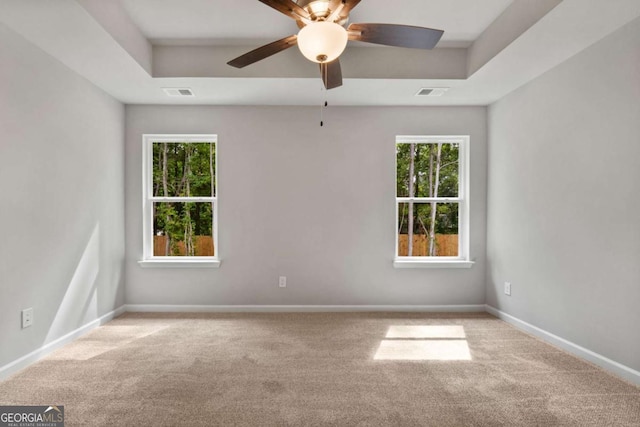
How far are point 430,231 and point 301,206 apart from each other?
1.57 m

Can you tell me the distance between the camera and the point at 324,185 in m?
3.99

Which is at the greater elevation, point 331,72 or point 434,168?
point 331,72

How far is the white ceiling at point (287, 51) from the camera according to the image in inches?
89.4

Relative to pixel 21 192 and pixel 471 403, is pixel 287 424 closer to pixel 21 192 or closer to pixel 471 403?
pixel 471 403

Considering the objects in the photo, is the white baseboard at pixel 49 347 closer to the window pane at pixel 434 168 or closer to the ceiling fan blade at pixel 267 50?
the ceiling fan blade at pixel 267 50

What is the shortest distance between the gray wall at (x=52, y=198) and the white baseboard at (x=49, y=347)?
4 centimetres

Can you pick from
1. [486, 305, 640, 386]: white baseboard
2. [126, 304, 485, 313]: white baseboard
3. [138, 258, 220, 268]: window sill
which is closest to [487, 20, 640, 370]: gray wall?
[486, 305, 640, 386]: white baseboard

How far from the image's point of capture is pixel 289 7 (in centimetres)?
178

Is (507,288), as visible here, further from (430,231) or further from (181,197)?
(181,197)

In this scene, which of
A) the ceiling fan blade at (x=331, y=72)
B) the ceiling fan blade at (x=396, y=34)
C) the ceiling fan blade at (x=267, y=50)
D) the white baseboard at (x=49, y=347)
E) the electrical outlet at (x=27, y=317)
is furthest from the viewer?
the electrical outlet at (x=27, y=317)

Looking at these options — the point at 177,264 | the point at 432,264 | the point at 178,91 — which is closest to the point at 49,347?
the point at 177,264

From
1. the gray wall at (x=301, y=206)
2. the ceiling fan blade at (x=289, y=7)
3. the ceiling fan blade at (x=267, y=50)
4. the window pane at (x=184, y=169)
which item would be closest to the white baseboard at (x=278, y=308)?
the gray wall at (x=301, y=206)

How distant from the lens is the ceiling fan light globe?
171 centimetres

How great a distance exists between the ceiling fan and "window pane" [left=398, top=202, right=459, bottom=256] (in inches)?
95.1
